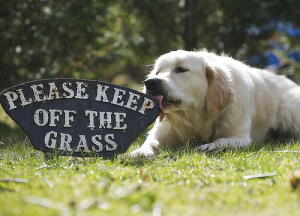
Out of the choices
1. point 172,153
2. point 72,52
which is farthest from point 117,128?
point 72,52

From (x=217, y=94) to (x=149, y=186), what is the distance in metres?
1.68

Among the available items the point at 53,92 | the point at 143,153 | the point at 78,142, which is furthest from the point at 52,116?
the point at 143,153

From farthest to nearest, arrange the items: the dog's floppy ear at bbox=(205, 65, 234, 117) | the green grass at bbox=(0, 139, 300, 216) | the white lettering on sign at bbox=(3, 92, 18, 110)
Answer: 1. the dog's floppy ear at bbox=(205, 65, 234, 117)
2. the white lettering on sign at bbox=(3, 92, 18, 110)
3. the green grass at bbox=(0, 139, 300, 216)

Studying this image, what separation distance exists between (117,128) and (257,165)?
122 cm

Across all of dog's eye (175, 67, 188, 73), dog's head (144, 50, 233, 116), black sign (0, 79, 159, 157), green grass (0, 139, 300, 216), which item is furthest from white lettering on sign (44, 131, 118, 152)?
dog's eye (175, 67, 188, 73)

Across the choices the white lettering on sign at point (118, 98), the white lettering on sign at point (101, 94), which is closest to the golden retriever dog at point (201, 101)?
the white lettering on sign at point (118, 98)

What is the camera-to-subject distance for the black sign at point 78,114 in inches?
119

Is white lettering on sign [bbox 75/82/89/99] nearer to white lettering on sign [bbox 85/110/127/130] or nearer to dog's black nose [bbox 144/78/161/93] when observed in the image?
white lettering on sign [bbox 85/110/127/130]

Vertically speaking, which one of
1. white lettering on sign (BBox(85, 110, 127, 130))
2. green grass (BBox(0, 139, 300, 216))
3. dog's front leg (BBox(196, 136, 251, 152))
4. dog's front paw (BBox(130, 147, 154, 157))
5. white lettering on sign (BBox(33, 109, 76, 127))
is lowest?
dog's front leg (BBox(196, 136, 251, 152))

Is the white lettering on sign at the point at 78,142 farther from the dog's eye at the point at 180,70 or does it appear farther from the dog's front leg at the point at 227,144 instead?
the dog's eye at the point at 180,70

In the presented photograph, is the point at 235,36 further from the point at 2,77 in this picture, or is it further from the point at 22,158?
the point at 22,158

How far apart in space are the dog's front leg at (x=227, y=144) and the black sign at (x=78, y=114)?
1.94 ft

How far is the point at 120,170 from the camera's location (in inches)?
103

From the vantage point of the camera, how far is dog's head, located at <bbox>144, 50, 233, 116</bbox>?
3471 mm
